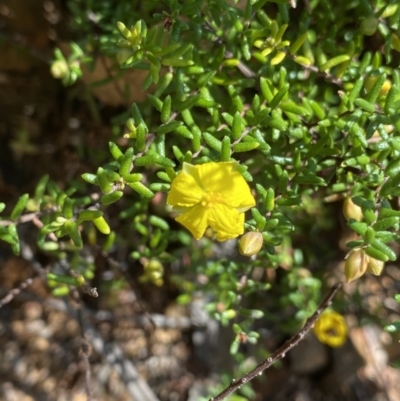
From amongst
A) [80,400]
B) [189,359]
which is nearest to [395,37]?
[189,359]

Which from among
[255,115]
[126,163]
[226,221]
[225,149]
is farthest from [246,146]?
[126,163]

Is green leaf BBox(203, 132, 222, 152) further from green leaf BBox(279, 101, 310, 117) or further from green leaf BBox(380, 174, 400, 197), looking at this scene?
green leaf BBox(380, 174, 400, 197)

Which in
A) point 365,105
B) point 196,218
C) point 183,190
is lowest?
point 196,218

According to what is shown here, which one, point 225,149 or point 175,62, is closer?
point 225,149

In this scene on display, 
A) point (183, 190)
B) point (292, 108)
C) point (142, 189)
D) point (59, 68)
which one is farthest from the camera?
point (59, 68)

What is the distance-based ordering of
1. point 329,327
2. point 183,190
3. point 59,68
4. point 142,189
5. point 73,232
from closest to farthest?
point 183,190 < point 142,189 < point 73,232 < point 59,68 < point 329,327

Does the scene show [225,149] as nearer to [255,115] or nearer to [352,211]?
[255,115]

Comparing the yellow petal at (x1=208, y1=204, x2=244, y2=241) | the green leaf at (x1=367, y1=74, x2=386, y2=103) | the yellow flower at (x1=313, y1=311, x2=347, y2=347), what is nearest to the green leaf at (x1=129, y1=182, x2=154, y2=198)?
the yellow petal at (x1=208, y1=204, x2=244, y2=241)

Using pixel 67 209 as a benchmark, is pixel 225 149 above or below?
above

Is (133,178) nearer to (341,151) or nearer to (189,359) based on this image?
(341,151)
